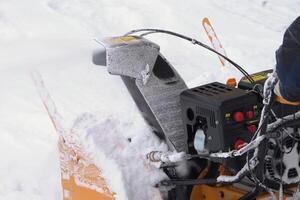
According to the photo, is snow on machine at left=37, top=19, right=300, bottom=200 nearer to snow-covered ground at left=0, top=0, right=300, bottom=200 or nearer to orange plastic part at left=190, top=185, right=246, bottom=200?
orange plastic part at left=190, top=185, right=246, bottom=200

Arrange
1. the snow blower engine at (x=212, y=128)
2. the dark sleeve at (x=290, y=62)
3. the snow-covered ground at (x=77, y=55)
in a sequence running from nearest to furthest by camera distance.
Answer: the dark sleeve at (x=290, y=62), the snow blower engine at (x=212, y=128), the snow-covered ground at (x=77, y=55)

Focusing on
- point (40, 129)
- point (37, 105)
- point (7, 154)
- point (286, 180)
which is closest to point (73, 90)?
point (37, 105)

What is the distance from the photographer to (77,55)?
155 inches

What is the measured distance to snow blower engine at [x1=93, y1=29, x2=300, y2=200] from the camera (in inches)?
125

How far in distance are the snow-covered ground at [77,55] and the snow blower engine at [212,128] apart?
30cm

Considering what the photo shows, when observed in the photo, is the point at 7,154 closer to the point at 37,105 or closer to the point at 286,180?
the point at 37,105

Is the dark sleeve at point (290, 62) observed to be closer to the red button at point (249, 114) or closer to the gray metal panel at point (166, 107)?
the red button at point (249, 114)

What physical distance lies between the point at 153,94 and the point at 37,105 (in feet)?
9.49

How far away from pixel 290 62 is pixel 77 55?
5.22ft

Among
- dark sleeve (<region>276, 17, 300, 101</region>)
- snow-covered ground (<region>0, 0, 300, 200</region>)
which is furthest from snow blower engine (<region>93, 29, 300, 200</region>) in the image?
snow-covered ground (<region>0, 0, 300, 200</region>)

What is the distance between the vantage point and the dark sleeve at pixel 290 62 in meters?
2.67

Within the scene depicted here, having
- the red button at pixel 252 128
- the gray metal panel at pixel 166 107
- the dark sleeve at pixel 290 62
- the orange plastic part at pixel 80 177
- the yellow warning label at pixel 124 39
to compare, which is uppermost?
the dark sleeve at pixel 290 62

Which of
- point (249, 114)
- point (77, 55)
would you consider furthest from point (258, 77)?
point (77, 55)

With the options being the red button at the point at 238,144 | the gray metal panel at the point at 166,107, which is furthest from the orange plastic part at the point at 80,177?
the red button at the point at 238,144
